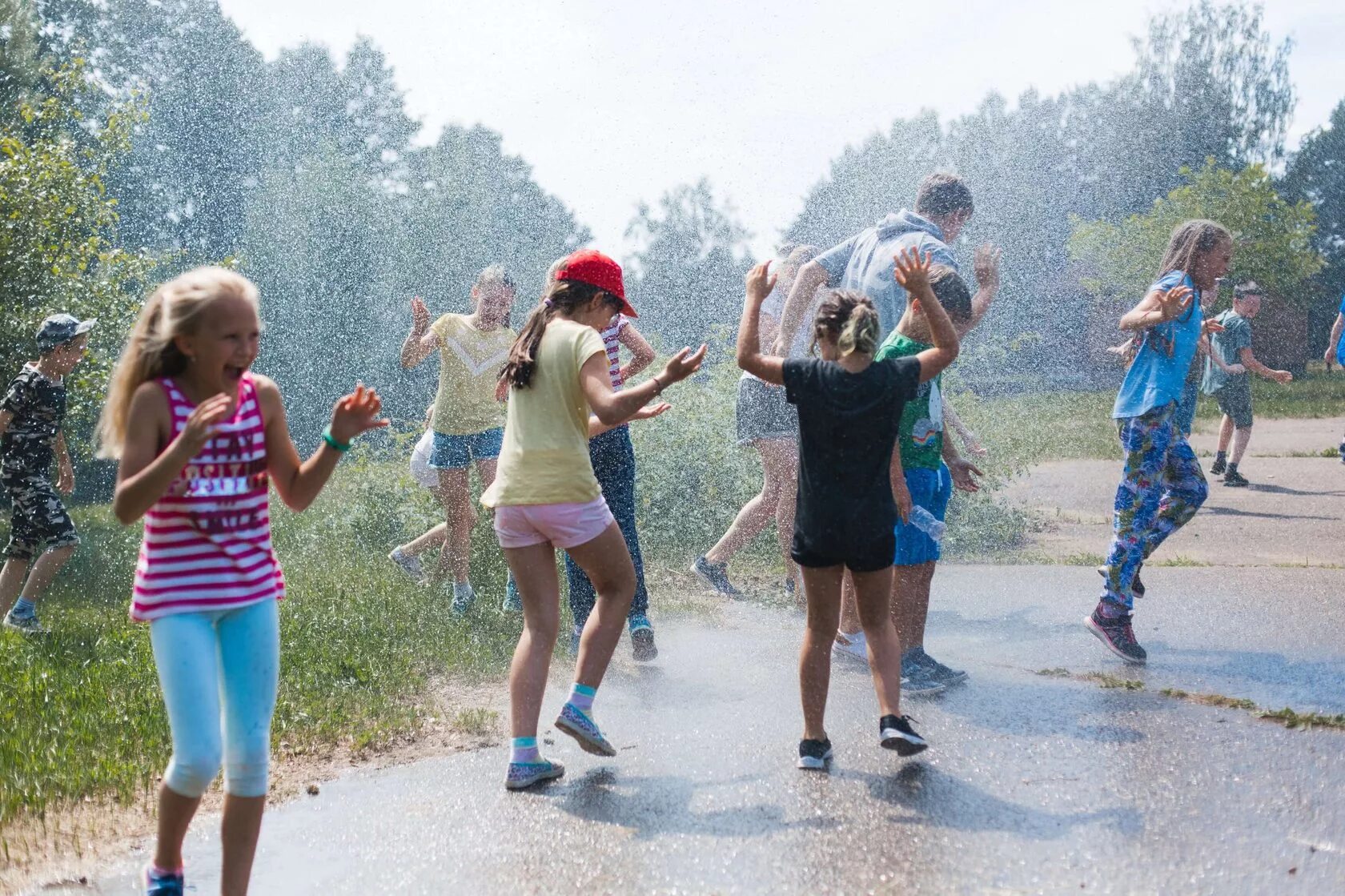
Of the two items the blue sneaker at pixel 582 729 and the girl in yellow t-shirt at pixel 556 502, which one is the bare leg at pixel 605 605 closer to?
the girl in yellow t-shirt at pixel 556 502

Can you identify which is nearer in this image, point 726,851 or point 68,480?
point 726,851

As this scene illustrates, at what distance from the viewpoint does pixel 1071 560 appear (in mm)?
8648

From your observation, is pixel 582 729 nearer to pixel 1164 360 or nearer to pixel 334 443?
pixel 334 443

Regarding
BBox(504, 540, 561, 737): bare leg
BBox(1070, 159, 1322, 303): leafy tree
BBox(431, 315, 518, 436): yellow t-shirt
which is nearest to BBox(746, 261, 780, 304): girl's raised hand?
BBox(504, 540, 561, 737): bare leg

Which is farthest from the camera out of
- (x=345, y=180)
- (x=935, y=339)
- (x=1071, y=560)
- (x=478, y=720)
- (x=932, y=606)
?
(x=345, y=180)

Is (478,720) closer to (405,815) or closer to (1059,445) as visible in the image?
(405,815)

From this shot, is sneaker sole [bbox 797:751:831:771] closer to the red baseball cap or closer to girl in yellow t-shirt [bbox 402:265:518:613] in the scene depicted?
the red baseball cap

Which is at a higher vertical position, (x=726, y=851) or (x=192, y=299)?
(x=192, y=299)

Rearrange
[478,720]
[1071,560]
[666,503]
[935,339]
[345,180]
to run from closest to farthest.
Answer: [935,339] < [478,720] < [1071,560] < [666,503] < [345,180]

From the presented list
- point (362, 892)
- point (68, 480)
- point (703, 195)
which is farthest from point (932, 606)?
point (703, 195)

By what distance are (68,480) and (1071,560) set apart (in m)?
6.45

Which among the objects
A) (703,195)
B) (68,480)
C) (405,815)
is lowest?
(405,815)

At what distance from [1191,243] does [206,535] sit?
4.66 metres

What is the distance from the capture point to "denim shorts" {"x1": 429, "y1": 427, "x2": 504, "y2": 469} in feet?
23.9
